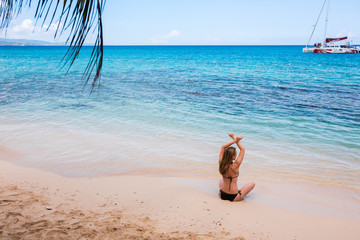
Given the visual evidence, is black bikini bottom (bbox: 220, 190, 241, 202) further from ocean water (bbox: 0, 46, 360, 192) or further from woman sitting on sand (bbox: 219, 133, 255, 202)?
ocean water (bbox: 0, 46, 360, 192)

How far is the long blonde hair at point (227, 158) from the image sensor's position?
4719 mm

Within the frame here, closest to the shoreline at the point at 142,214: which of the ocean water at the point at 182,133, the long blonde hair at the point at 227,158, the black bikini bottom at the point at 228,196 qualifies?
the black bikini bottom at the point at 228,196

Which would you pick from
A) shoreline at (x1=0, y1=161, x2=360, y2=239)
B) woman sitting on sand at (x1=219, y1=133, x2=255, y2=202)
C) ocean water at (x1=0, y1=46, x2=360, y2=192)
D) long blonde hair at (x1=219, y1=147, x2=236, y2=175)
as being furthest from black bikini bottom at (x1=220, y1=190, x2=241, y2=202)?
ocean water at (x1=0, y1=46, x2=360, y2=192)

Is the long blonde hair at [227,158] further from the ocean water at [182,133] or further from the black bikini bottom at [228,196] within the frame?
the ocean water at [182,133]

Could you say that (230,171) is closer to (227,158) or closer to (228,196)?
(227,158)

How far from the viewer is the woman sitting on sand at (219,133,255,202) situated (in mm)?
4758

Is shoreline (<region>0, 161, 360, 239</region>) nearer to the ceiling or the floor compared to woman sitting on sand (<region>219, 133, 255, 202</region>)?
nearer to the floor

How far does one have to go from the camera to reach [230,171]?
15.8 feet

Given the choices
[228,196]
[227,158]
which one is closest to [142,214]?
[228,196]

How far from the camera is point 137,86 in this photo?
65.3 feet

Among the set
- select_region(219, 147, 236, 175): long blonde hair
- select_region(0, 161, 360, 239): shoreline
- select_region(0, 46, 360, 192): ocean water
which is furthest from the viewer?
select_region(0, 46, 360, 192): ocean water

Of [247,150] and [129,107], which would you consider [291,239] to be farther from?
[129,107]

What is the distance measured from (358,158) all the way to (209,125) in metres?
4.52

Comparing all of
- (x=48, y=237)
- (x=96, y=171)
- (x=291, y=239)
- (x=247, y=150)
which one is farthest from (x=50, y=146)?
(x=291, y=239)
